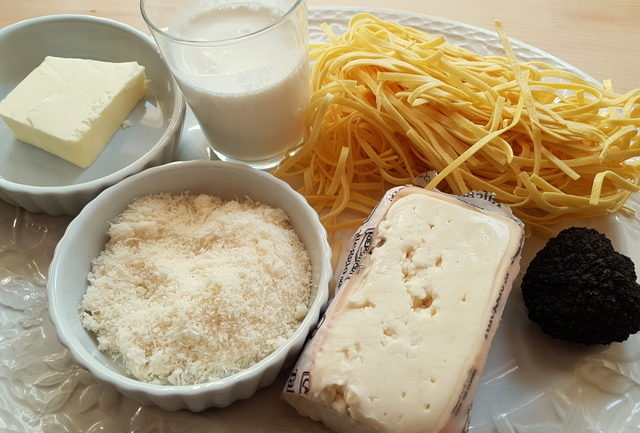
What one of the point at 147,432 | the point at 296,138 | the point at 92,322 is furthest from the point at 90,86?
the point at 147,432

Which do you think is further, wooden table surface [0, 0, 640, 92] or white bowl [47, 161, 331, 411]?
wooden table surface [0, 0, 640, 92]

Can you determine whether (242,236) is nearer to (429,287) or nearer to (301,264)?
(301,264)

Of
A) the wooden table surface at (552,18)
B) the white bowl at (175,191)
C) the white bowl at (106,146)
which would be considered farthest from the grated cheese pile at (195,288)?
the wooden table surface at (552,18)

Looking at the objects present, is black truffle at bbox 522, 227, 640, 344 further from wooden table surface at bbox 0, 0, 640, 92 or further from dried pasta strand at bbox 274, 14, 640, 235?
wooden table surface at bbox 0, 0, 640, 92

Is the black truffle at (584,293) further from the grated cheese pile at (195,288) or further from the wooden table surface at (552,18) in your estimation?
the wooden table surface at (552,18)

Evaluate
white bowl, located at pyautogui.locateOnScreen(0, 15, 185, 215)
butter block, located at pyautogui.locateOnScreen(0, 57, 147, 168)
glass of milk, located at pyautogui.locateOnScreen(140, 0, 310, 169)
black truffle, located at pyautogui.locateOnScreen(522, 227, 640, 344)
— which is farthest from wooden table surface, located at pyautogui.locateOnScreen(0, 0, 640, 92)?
black truffle, located at pyautogui.locateOnScreen(522, 227, 640, 344)
